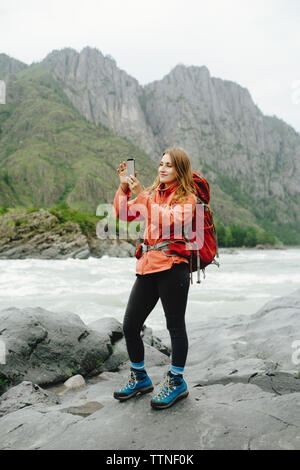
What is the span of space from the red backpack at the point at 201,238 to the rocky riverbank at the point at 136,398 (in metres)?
1.29

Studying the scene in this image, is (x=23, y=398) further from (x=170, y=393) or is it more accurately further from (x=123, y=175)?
(x=123, y=175)

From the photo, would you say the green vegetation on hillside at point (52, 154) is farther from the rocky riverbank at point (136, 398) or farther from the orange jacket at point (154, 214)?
the orange jacket at point (154, 214)

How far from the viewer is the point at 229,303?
15266 millimetres

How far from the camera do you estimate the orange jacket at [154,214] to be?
10.3 feet

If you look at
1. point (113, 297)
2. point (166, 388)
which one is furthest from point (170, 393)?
point (113, 297)

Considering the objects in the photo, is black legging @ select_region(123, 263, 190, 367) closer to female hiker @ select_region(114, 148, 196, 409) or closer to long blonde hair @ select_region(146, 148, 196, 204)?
female hiker @ select_region(114, 148, 196, 409)

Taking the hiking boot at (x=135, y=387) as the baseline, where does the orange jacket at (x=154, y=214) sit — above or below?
above

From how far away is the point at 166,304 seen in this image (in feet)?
10.6

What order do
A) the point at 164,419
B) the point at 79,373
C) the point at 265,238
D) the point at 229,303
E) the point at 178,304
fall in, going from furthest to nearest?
1. the point at 265,238
2. the point at 229,303
3. the point at 79,373
4. the point at 178,304
5. the point at 164,419

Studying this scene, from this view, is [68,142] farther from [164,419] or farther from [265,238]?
[164,419]

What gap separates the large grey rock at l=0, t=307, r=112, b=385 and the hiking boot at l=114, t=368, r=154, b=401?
6.55ft

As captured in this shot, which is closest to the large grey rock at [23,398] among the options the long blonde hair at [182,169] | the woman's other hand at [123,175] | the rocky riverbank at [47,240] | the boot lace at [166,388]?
the boot lace at [166,388]

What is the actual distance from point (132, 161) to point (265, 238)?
114930mm

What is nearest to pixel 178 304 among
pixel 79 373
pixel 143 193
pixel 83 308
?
pixel 143 193
